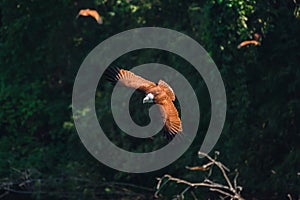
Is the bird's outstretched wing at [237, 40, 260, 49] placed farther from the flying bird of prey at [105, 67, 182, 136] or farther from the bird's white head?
the bird's white head

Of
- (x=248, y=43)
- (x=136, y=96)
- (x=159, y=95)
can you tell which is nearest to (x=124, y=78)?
(x=159, y=95)

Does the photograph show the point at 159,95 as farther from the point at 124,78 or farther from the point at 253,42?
the point at 253,42

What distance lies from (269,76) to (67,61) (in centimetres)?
385

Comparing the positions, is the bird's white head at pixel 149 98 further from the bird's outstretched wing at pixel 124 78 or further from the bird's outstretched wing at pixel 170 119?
the bird's outstretched wing at pixel 124 78

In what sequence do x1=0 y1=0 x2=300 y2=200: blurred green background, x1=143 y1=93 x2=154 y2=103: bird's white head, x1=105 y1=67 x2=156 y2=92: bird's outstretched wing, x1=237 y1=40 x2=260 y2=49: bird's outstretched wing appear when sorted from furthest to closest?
x1=0 y1=0 x2=300 y2=200: blurred green background < x1=237 y1=40 x2=260 y2=49: bird's outstretched wing < x1=105 y1=67 x2=156 y2=92: bird's outstretched wing < x1=143 y1=93 x2=154 y2=103: bird's white head

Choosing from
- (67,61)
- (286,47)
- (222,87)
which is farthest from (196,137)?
(67,61)

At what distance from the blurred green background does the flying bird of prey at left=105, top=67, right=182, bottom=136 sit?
107 inches

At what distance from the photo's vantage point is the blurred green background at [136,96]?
8812 millimetres

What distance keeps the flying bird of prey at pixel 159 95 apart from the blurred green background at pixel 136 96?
2724 mm

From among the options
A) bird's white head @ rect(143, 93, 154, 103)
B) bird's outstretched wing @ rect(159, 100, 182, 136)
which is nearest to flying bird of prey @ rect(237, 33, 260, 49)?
bird's outstretched wing @ rect(159, 100, 182, 136)

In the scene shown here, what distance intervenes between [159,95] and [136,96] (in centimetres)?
418

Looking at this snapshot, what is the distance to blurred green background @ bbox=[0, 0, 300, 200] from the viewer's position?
28.9 ft

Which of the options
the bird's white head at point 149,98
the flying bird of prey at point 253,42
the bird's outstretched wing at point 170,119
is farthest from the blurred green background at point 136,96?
the bird's white head at point 149,98

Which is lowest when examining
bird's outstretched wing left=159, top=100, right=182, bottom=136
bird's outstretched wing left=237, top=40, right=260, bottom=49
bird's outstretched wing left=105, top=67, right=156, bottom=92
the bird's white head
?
bird's outstretched wing left=159, top=100, right=182, bottom=136
